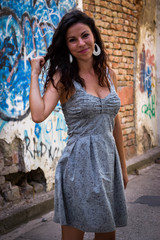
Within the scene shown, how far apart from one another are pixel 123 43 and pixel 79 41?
4345 mm

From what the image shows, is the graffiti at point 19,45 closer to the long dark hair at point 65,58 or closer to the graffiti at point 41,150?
the graffiti at point 41,150

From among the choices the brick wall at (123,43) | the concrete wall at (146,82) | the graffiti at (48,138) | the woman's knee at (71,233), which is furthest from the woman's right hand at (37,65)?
the concrete wall at (146,82)

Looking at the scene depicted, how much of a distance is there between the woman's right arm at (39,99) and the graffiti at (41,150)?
6.39 ft

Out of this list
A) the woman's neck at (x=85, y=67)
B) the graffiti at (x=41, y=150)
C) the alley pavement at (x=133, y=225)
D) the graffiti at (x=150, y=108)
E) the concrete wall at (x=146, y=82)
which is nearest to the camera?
the woman's neck at (x=85, y=67)

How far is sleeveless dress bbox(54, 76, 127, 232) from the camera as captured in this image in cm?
201

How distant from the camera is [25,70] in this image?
3980 millimetres

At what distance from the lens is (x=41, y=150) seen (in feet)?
13.8

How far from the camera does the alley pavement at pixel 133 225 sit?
11.2 ft

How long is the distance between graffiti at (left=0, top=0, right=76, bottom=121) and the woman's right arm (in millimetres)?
1613

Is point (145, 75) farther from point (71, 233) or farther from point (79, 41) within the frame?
point (71, 233)

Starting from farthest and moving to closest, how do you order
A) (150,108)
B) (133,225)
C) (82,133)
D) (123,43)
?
(150,108), (123,43), (133,225), (82,133)

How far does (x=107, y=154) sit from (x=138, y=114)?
490cm

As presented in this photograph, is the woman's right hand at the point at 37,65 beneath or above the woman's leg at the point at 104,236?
above

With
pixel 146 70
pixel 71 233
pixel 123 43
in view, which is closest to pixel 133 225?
pixel 71 233
